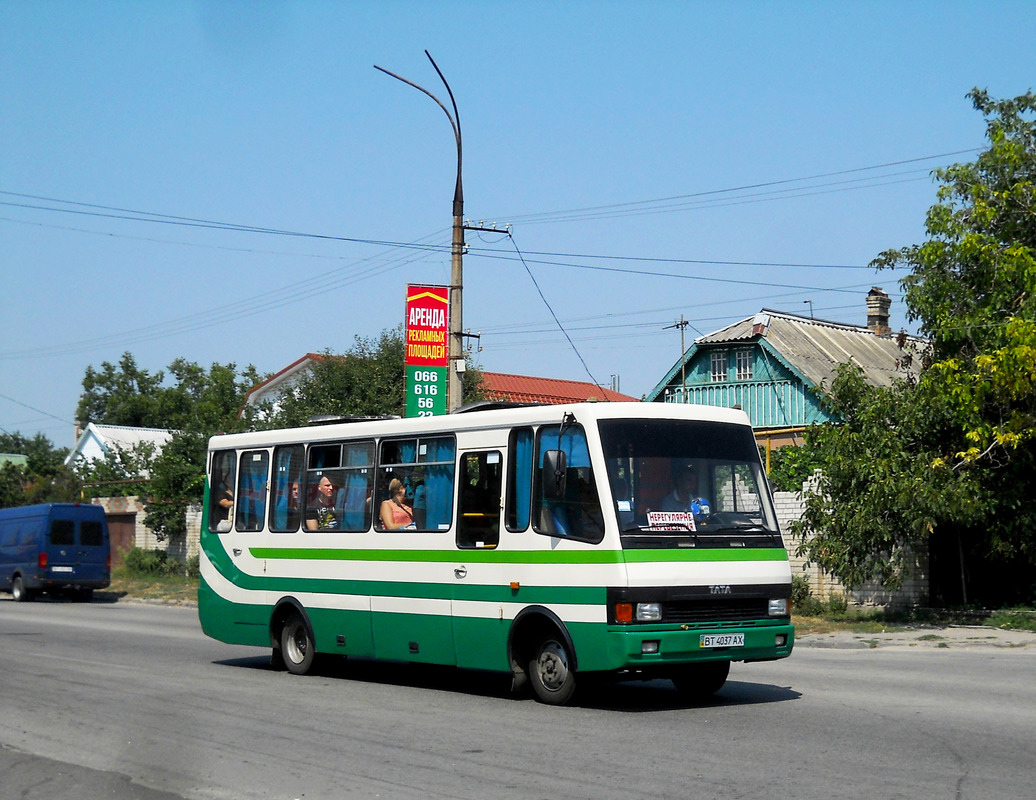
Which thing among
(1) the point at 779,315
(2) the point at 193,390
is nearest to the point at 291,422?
(1) the point at 779,315

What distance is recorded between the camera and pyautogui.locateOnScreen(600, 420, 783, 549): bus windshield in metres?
11.2

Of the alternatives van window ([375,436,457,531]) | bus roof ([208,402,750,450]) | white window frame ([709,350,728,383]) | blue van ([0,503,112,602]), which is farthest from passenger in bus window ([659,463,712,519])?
white window frame ([709,350,728,383])

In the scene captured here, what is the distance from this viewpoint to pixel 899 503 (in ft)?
66.4

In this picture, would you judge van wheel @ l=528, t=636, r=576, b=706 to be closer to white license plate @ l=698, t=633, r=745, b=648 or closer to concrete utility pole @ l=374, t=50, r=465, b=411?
white license plate @ l=698, t=633, r=745, b=648

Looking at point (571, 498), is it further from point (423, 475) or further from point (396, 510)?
point (396, 510)

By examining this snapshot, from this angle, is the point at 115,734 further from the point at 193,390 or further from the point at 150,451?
the point at 193,390

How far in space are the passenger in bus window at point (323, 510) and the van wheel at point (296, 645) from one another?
1.19m

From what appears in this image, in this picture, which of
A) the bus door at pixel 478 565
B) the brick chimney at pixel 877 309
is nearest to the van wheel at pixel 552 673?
the bus door at pixel 478 565

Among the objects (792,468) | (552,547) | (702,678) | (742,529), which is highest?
(792,468)

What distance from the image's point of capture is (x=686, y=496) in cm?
1149

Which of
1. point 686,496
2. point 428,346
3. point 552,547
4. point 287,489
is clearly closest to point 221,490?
point 287,489

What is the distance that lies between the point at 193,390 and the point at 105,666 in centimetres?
7978

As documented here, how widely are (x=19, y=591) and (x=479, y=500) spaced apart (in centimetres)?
2601

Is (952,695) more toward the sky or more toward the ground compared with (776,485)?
more toward the ground
